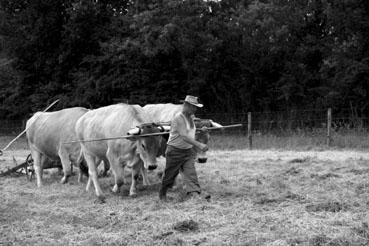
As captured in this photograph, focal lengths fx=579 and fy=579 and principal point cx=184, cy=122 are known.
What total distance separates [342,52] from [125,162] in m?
15.2

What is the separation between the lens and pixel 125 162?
10984 mm

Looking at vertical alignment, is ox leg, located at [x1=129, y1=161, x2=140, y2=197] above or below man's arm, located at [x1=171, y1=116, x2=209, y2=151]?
below

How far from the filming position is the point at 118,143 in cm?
1092

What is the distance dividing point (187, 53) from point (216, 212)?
20085mm

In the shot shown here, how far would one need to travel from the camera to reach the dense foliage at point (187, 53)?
24688mm

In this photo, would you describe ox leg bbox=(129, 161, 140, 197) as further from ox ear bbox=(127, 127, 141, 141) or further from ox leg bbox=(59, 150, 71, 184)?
ox leg bbox=(59, 150, 71, 184)

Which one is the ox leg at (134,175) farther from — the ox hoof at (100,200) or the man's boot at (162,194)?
the man's boot at (162,194)

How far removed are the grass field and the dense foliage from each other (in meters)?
12.1

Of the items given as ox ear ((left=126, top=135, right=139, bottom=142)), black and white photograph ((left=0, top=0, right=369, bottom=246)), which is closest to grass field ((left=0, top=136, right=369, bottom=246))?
black and white photograph ((left=0, top=0, right=369, bottom=246))

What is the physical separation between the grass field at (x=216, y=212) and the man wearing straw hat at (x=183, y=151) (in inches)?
12.2

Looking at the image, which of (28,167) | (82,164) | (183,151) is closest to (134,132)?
(183,151)

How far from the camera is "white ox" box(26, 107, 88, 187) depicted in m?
13.1

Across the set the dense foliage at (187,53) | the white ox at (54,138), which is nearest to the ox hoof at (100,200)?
the white ox at (54,138)

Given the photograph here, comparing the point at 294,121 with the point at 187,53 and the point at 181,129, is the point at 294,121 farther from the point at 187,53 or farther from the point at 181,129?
the point at 181,129
